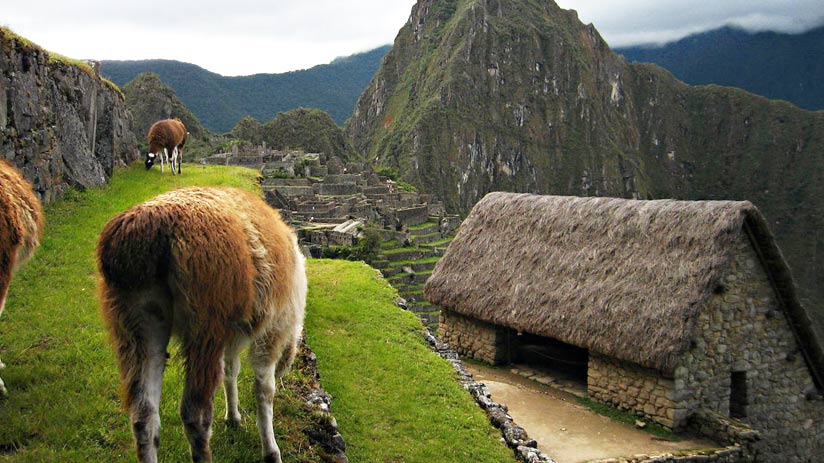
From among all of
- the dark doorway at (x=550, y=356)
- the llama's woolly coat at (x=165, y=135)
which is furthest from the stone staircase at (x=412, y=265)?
the llama's woolly coat at (x=165, y=135)

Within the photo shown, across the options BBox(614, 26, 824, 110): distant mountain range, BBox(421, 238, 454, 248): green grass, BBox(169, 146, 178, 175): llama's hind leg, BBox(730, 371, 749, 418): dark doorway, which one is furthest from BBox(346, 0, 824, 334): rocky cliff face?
BBox(730, 371, 749, 418): dark doorway

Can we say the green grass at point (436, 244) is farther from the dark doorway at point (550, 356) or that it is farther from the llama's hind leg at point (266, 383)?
the llama's hind leg at point (266, 383)

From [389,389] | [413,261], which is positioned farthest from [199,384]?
[413,261]

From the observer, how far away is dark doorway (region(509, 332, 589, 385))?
1209 centimetres

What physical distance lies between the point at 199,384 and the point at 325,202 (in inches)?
1261

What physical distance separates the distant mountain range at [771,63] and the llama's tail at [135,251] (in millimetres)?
222183

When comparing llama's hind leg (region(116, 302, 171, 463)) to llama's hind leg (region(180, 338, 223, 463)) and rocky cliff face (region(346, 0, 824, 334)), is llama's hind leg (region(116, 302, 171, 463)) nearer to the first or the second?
llama's hind leg (region(180, 338, 223, 463))

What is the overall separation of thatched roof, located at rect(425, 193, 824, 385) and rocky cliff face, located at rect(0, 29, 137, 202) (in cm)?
782

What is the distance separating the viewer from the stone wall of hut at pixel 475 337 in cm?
1245

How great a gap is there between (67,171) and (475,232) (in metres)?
8.60

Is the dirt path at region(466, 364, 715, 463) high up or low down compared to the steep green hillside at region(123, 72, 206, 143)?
down

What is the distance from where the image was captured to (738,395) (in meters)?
10.2

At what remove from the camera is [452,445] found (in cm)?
634

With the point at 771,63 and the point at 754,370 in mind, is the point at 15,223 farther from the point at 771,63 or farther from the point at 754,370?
the point at 771,63
